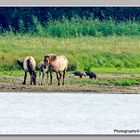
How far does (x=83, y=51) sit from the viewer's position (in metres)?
9.94

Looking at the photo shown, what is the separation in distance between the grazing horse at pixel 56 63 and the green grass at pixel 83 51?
0.06 metres

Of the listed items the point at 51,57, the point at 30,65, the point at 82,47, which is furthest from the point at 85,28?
the point at 30,65

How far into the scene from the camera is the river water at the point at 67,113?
354 inches

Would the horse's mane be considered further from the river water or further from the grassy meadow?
the river water

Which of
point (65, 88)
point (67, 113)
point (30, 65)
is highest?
point (30, 65)

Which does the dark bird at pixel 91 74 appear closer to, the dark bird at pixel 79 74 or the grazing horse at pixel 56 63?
the dark bird at pixel 79 74

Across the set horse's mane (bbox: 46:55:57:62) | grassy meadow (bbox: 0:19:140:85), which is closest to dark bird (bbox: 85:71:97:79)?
grassy meadow (bbox: 0:19:140:85)

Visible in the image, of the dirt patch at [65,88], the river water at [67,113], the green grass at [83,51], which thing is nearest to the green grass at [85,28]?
the green grass at [83,51]

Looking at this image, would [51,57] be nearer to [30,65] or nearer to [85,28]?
[30,65]

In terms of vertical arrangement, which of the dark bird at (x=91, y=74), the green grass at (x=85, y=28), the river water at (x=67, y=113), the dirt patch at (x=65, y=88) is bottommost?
the river water at (x=67, y=113)

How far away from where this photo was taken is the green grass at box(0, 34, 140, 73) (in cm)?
994

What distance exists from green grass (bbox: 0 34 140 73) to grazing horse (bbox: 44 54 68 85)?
60mm

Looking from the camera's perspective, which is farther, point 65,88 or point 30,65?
point 30,65

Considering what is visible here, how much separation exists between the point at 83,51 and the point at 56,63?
1.21 ft
